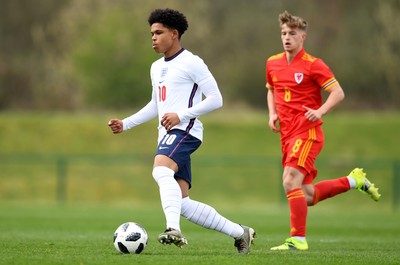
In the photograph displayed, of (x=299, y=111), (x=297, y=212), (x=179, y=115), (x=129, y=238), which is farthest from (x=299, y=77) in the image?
(x=129, y=238)

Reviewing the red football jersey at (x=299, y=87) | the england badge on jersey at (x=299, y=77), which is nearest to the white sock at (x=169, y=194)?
the red football jersey at (x=299, y=87)

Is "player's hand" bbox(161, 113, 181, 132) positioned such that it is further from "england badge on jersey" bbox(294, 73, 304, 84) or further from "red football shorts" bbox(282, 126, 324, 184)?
"england badge on jersey" bbox(294, 73, 304, 84)

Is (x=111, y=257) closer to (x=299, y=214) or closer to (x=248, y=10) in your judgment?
(x=299, y=214)

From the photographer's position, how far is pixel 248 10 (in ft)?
158

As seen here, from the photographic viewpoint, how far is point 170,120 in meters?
7.68

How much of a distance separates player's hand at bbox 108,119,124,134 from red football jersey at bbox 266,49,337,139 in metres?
1.79

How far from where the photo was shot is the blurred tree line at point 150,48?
3922 cm

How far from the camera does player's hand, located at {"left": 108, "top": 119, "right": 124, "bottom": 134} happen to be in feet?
27.0

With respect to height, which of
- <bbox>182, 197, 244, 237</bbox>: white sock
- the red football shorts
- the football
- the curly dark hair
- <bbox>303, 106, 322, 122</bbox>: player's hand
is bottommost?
the football

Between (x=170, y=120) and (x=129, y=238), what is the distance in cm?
108

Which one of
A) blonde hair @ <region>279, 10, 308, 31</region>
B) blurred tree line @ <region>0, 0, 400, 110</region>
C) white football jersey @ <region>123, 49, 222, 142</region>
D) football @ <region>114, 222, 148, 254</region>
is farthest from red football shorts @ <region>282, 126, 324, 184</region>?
blurred tree line @ <region>0, 0, 400, 110</region>

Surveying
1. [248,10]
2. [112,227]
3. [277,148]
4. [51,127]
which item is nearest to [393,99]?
[248,10]

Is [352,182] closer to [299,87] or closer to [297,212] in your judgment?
[297,212]

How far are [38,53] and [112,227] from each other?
4015 centimetres
